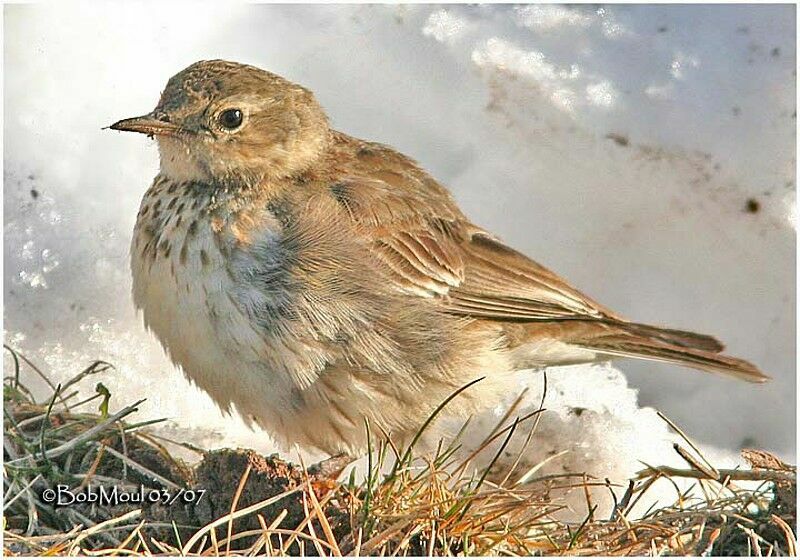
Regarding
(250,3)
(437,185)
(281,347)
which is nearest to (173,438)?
(281,347)

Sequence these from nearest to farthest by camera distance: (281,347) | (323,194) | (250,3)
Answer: (281,347)
(323,194)
(250,3)

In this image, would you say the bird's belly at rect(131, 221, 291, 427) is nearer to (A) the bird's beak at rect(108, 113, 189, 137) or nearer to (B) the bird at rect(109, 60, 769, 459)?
(B) the bird at rect(109, 60, 769, 459)

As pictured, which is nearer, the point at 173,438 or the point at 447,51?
the point at 173,438

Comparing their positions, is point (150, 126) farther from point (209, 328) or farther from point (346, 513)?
Result: point (346, 513)

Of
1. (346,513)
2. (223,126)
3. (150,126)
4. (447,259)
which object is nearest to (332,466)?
(346,513)

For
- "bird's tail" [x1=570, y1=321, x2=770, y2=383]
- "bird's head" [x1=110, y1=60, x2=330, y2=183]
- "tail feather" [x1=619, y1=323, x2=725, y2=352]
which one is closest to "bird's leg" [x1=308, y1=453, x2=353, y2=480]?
"bird's tail" [x1=570, y1=321, x2=770, y2=383]

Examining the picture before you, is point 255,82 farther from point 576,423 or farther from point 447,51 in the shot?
point 576,423

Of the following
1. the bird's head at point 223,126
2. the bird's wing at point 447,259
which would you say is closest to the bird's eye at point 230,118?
the bird's head at point 223,126
